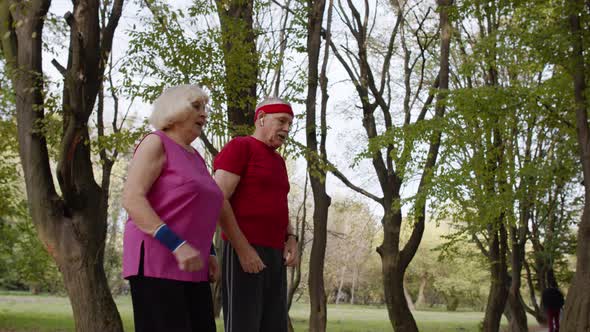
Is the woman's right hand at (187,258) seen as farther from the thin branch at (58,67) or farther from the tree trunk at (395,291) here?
the tree trunk at (395,291)

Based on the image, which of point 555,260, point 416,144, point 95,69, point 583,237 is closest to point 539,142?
point 555,260

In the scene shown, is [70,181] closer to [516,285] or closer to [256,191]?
[256,191]

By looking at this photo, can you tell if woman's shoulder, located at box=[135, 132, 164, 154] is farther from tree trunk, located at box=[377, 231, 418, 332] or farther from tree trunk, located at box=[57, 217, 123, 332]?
tree trunk, located at box=[377, 231, 418, 332]

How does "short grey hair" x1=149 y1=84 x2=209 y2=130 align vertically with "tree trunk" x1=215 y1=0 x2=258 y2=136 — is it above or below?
below

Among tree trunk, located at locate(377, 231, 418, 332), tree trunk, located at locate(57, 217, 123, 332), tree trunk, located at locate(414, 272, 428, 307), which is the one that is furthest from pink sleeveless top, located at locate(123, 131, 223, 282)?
tree trunk, located at locate(414, 272, 428, 307)

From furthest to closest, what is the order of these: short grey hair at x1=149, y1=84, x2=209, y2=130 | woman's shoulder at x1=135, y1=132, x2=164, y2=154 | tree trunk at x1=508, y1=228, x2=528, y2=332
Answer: tree trunk at x1=508, y1=228, x2=528, y2=332 < short grey hair at x1=149, y1=84, x2=209, y2=130 < woman's shoulder at x1=135, y1=132, x2=164, y2=154

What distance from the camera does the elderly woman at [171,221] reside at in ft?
9.45

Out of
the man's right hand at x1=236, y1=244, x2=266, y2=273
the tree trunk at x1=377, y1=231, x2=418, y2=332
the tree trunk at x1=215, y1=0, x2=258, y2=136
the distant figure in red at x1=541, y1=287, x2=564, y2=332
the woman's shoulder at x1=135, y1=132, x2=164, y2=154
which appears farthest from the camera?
the tree trunk at x1=377, y1=231, x2=418, y2=332

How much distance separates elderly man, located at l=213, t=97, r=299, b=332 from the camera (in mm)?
3691

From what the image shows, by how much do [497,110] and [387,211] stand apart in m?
4.05

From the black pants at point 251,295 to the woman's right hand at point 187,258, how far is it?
831 millimetres

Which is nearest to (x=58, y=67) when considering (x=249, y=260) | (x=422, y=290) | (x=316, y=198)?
(x=316, y=198)

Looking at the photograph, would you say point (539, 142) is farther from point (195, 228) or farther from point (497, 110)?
point (195, 228)

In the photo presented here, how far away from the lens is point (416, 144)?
14.7 m
